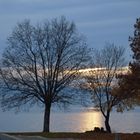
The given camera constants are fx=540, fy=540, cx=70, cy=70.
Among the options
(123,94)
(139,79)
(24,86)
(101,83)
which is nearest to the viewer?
(139,79)

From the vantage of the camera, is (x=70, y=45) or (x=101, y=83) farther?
(x=101, y=83)

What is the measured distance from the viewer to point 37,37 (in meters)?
50.5

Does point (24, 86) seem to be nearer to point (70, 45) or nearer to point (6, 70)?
point (6, 70)

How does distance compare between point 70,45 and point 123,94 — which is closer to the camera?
point 123,94

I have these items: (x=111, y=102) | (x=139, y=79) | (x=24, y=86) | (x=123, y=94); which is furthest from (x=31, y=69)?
(x=139, y=79)

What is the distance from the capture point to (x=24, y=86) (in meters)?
49.1

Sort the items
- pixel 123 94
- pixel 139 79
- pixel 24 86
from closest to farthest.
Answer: pixel 139 79
pixel 123 94
pixel 24 86

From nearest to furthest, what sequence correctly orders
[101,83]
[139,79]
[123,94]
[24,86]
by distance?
[139,79] < [123,94] < [24,86] < [101,83]

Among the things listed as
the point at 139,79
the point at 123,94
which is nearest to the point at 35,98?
the point at 123,94

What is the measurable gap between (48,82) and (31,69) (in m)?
1.98

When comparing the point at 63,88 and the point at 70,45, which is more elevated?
the point at 70,45

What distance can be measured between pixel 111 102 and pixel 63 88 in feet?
15.6

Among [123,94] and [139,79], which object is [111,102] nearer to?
[123,94]

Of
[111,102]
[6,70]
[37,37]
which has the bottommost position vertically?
[111,102]
